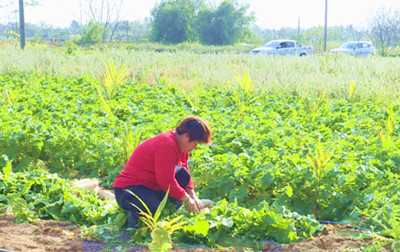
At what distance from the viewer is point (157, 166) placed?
11.9 ft

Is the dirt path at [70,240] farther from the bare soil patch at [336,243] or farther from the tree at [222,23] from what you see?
the tree at [222,23]

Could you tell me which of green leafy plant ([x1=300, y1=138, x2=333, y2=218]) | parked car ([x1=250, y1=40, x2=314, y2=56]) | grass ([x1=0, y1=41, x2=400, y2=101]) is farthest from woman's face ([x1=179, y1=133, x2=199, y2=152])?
parked car ([x1=250, y1=40, x2=314, y2=56])

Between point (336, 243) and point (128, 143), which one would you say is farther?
point (128, 143)

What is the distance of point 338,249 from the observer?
324cm

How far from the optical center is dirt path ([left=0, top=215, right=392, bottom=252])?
3.27m

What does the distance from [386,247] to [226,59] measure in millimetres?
13545

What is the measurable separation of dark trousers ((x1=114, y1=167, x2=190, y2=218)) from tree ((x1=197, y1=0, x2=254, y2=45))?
3924 cm

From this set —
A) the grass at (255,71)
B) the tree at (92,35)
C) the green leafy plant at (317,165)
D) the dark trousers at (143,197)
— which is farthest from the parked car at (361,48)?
the dark trousers at (143,197)

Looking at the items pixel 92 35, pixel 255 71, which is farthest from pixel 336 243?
pixel 92 35

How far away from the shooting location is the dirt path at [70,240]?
327cm

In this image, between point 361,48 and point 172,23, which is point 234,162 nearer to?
point 361,48

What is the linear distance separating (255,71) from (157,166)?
945 cm

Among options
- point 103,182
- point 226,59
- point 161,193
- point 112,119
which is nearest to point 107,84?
point 112,119

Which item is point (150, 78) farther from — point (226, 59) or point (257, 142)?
point (257, 142)
